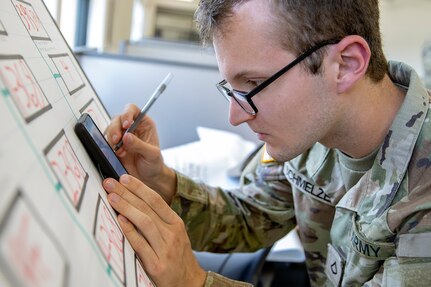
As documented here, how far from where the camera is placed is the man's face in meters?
0.73

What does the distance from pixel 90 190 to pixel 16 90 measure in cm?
14

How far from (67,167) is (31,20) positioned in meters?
0.29

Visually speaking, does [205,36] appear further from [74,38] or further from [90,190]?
[74,38]

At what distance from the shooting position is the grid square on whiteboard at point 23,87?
0.40 metres

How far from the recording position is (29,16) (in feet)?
2.02

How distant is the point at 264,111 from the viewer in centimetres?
78

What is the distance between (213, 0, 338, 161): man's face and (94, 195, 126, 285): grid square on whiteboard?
0.36 meters

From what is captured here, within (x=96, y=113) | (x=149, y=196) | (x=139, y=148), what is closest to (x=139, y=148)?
(x=139, y=148)

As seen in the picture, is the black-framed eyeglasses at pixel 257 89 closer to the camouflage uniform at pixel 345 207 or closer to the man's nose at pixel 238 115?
the man's nose at pixel 238 115

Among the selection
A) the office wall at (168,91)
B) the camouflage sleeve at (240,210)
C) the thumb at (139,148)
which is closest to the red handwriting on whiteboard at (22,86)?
the thumb at (139,148)

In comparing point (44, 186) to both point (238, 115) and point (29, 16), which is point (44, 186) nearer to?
point (29, 16)

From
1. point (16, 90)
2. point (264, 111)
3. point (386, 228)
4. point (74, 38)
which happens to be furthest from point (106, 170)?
point (74, 38)

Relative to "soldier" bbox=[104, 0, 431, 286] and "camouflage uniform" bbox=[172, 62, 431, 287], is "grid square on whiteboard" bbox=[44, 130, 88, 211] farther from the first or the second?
"camouflage uniform" bbox=[172, 62, 431, 287]

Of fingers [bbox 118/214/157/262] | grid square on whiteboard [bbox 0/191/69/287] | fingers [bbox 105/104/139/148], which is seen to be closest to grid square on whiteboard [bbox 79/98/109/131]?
fingers [bbox 105/104/139/148]
